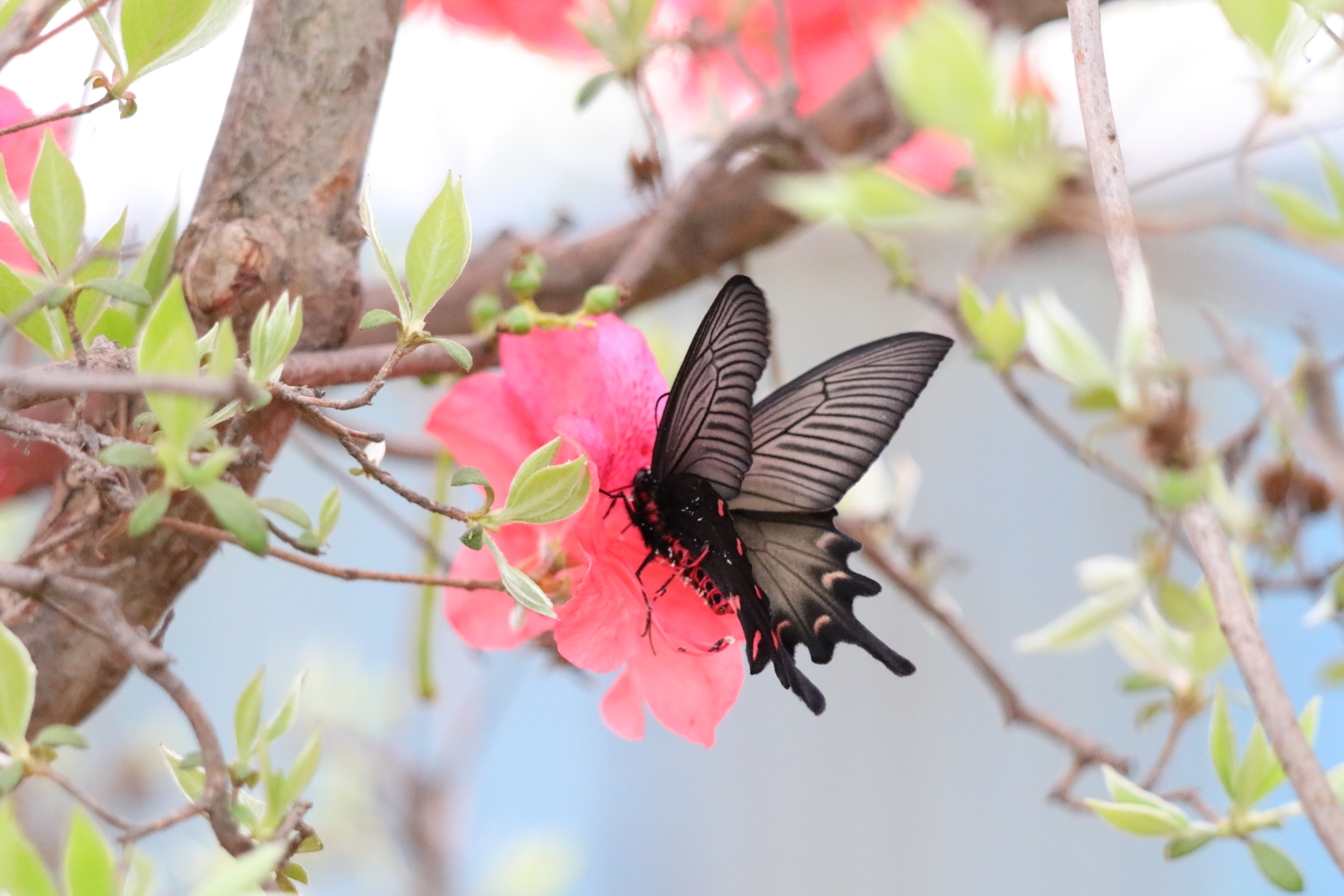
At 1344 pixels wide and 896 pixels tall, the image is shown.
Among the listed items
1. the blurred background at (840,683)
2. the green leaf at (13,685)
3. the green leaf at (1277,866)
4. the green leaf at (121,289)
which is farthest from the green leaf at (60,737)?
the blurred background at (840,683)

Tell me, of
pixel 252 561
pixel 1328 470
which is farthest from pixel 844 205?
pixel 252 561

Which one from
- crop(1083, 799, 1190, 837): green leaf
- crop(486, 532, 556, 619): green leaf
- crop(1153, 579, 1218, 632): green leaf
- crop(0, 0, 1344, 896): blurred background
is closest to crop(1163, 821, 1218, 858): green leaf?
crop(1083, 799, 1190, 837): green leaf

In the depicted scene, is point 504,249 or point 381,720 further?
point 381,720

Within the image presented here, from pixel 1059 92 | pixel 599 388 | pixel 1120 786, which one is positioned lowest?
pixel 1120 786

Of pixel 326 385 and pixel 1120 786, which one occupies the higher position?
pixel 326 385

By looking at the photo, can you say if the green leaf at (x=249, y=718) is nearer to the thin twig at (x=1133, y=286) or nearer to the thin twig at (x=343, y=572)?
the thin twig at (x=343, y=572)

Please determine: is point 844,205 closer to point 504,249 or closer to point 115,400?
point 115,400

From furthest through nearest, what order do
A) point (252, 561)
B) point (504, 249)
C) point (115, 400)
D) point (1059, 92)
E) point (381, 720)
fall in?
point (252, 561) → point (381, 720) → point (1059, 92) → point (504, 249) → point (115, 400)

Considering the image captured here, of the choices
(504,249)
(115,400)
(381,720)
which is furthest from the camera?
(381,720)
